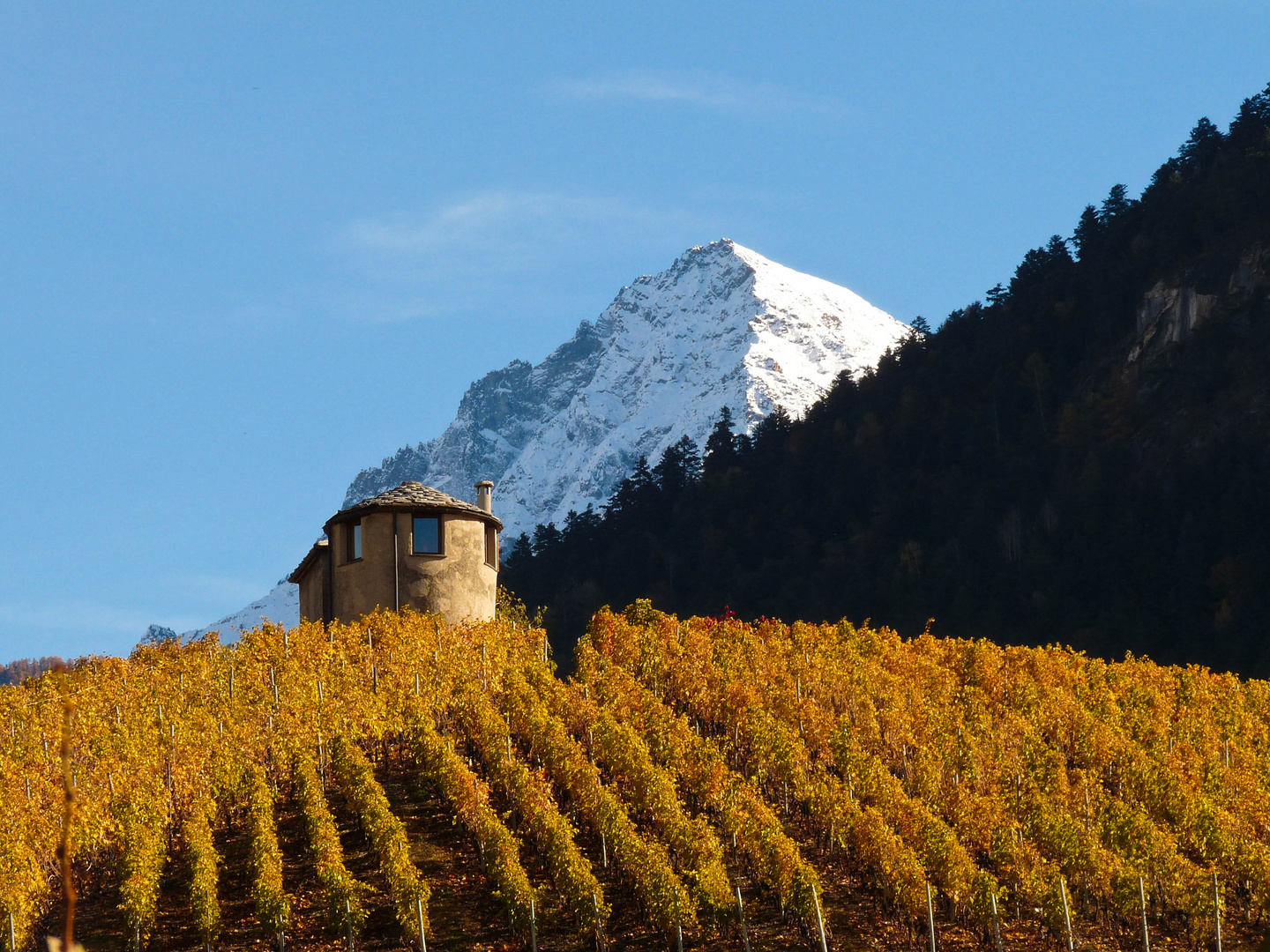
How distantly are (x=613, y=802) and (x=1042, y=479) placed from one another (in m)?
68.7

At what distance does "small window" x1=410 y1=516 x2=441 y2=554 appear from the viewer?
139 ft

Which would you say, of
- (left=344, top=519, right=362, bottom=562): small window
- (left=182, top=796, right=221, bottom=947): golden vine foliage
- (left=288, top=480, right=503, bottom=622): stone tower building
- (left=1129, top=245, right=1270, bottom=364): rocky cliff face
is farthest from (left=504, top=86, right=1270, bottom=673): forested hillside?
(left=182, top=796, right=221, bottom=947): golden vine foliage

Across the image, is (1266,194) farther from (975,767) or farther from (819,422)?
(975,767)

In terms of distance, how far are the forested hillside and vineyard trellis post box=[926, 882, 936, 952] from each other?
4638 cm

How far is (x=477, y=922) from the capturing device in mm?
26641

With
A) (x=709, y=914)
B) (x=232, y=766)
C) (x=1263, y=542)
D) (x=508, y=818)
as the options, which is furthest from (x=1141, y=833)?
(x=1263, y=542)

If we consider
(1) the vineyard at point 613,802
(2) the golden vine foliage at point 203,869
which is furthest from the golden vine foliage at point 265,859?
(2) the golden vine foliage at point 203,869

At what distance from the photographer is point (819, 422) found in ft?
357

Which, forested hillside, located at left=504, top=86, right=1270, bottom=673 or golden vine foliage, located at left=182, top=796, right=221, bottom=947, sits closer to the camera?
golden vine foliage, located at left=182, top=796, right=221, bottom=947

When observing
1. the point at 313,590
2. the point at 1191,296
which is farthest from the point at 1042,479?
the point at 313,590

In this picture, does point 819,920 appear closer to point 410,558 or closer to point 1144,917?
point 1144,917

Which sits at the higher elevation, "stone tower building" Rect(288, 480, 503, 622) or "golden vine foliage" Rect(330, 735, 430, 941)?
"stone tower building" Rect(288, 480, 503, 622)

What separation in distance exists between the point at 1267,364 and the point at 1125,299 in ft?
46.7

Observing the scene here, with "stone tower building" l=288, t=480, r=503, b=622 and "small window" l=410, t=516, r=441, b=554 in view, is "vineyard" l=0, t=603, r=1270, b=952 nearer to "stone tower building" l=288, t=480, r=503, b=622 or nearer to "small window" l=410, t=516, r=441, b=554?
"stone tower building" l=288, t=480, r=503, b=622
